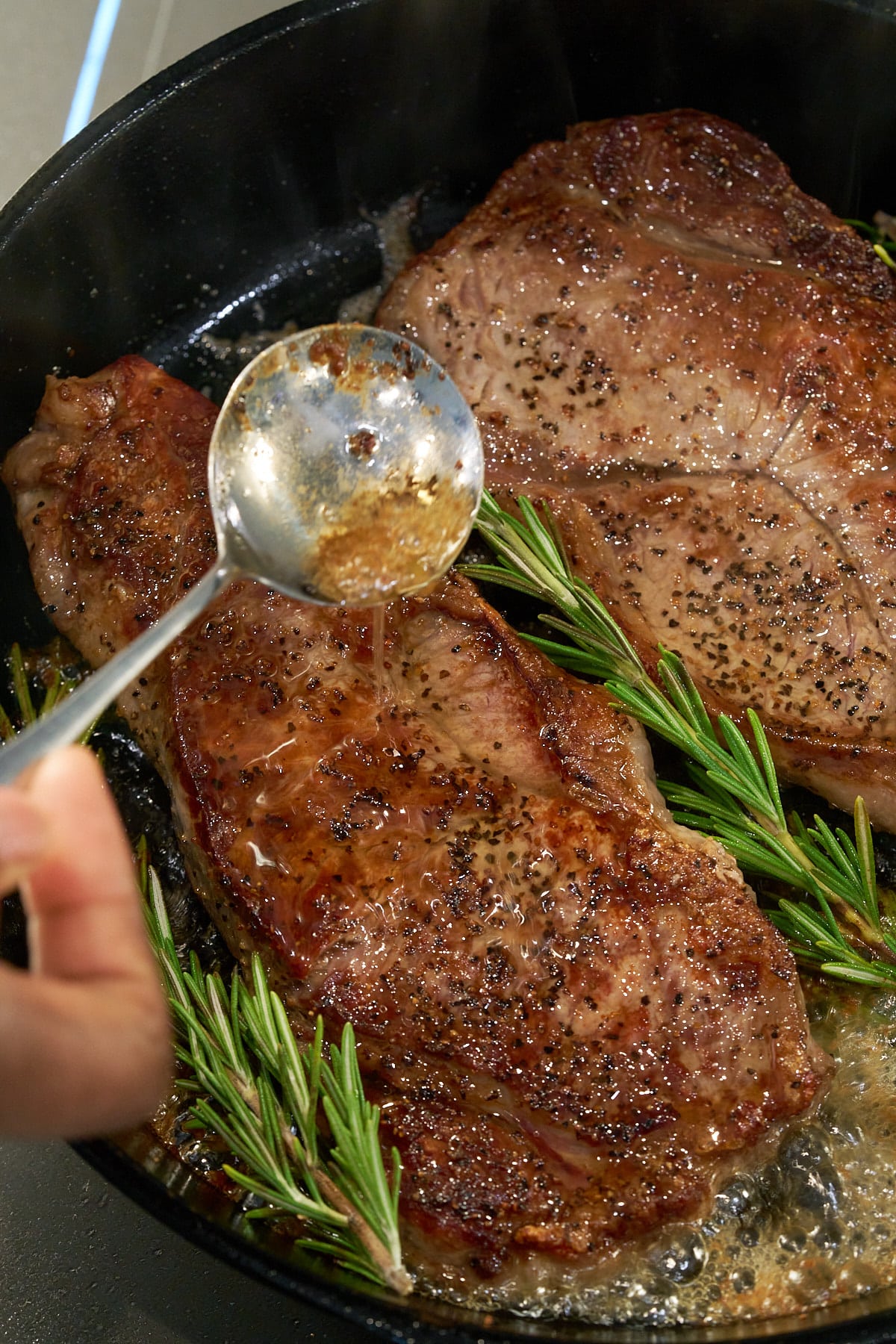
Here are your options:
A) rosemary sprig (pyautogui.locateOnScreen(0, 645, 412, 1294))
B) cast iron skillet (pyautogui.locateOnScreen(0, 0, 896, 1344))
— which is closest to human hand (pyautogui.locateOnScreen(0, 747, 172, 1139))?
rosemary sprig (pyautogui.locateOnScreen(0, 645, 412, 1294))

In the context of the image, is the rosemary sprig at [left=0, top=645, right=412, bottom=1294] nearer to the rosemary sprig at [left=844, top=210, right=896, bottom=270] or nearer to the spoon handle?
the spoon handle

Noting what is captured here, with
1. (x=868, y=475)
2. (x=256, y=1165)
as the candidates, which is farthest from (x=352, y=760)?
(x=868, y=475)

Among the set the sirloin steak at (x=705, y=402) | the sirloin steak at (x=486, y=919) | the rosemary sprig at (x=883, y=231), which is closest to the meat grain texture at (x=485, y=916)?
the sirloin steak at (x=486, y=919)

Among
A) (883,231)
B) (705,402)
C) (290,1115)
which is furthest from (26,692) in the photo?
(883,231)

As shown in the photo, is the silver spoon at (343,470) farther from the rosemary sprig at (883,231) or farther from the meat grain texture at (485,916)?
the rosemary sprig at (883,231)

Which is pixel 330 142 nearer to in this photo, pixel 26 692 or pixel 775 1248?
pixel 26 692
